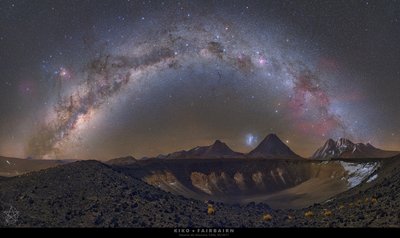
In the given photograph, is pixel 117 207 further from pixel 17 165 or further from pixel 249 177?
pixel 249 177

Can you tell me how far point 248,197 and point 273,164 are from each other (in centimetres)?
2051

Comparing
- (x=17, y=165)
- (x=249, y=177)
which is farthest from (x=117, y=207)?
(x=249, y=177)

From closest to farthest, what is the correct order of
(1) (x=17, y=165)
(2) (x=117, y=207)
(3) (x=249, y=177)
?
(2) (x=117, y=207)
(1) (x=17, y=165)
(3) (x=249, y=177)

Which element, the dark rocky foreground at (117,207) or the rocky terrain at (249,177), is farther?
the rocky terrain at (249,177)

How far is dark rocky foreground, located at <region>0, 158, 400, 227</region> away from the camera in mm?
30109

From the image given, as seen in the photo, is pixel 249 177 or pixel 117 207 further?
pixel 249 177

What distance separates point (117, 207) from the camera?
3347cm

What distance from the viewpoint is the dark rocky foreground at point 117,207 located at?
30.1 metres

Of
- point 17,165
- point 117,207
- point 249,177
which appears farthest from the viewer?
point 249,177

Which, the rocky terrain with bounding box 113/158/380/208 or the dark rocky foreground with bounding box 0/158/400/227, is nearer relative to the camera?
the dark rocky foreground with bounding box 0/158/400/227

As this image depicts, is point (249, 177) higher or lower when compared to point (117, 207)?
higher
